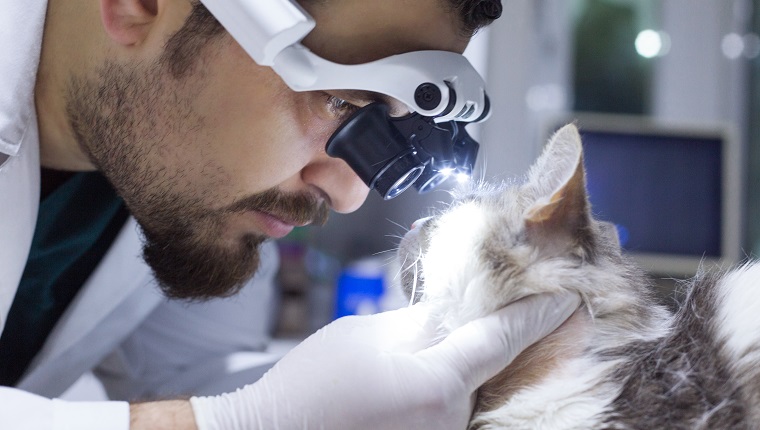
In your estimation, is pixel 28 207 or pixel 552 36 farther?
pixel 552 36

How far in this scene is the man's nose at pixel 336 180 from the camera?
3.35ft

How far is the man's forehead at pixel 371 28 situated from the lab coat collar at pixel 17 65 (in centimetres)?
47

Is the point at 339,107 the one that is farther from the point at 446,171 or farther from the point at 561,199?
the point at 561,199

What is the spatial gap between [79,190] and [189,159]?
1.73 feet

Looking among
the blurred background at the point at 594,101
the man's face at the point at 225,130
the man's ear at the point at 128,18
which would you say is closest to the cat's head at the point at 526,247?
the man's face at the point at 225,130

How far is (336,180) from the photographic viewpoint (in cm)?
104

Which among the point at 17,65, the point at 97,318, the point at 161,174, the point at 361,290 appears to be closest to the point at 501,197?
the point at 161,174

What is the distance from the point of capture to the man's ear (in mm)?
956

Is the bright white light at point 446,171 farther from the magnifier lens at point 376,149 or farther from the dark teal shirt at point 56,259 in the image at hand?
the dark teal shirt at point 56,259

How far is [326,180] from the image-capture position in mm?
1031

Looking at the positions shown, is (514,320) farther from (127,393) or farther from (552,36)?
(552,36)

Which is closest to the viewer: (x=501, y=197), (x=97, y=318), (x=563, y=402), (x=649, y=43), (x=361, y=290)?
(x=563, y=402)

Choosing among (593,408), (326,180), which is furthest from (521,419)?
(326,180)

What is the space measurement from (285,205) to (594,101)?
1752 mm
